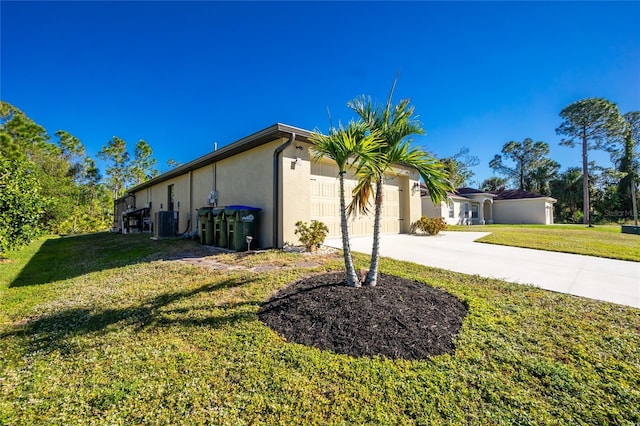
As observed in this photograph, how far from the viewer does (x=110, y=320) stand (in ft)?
11.1

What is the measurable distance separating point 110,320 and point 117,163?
121 feet

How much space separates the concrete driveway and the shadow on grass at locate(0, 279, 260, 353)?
4.58 metres

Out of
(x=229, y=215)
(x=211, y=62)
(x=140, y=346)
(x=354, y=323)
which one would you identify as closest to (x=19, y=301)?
(x=140, y=346)

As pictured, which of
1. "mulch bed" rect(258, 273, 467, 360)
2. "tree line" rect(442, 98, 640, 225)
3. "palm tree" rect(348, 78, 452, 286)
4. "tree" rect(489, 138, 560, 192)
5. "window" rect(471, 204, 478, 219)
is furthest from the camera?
"tree" rect(489, 138, 560, 192)

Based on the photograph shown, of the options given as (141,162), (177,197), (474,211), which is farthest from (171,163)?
(474,211)

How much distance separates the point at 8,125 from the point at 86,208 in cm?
816

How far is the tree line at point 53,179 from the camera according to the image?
6824 millimetres

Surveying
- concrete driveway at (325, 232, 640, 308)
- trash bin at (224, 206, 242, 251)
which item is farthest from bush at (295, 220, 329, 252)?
trash bin at (224, 206, 242, 251)

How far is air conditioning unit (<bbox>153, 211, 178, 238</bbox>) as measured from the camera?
12164 millimetres

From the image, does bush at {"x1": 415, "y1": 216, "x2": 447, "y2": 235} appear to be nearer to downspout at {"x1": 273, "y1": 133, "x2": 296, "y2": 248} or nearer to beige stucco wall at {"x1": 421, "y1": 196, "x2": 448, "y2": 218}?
downspout at {"x1": 273, "y1": 133, "x2": 296, "y2": 248}

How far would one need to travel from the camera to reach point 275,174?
7.57 meters

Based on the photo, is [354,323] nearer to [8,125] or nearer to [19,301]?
[19,301]

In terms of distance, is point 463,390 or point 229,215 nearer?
point 463,390

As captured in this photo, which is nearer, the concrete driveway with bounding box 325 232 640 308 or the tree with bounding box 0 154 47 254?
the concrete driveway with bounding box 325 232 640 308
